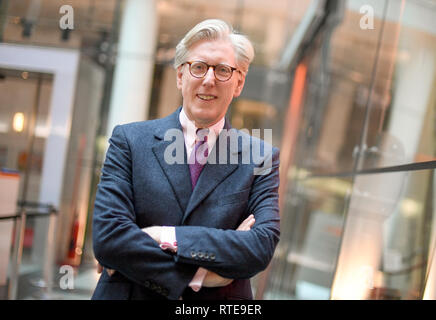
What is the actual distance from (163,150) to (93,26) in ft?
22.4

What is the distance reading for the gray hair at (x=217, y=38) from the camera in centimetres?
175

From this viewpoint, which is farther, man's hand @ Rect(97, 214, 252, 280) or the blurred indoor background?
the blurred indoor background

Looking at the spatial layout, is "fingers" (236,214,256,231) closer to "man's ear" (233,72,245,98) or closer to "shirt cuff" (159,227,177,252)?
"shirt cuff" (159,227,177,252)

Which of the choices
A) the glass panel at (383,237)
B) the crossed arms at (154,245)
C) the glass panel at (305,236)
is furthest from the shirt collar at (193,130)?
the glass panel at (305,236)

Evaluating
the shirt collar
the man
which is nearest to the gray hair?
the man

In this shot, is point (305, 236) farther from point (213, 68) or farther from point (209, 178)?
point (213, 68)

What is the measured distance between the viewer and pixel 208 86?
5.76 feet

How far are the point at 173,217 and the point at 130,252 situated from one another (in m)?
0.19

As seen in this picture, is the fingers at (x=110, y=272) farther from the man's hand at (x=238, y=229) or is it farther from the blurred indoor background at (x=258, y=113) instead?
the blurred indoor background at (x=258, y=113)

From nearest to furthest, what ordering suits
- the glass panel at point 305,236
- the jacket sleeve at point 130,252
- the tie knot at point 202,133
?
the jacket sleeve at point 130,252 < the tie knot at point 202,133 < the glass panel at point 305,236

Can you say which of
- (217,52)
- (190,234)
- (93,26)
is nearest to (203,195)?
(190,234)

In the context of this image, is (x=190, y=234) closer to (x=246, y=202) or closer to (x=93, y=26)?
(x=246, y=202)

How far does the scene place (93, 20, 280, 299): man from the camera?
1748 mm

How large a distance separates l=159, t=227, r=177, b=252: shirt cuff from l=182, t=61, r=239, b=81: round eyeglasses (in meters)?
0.52
